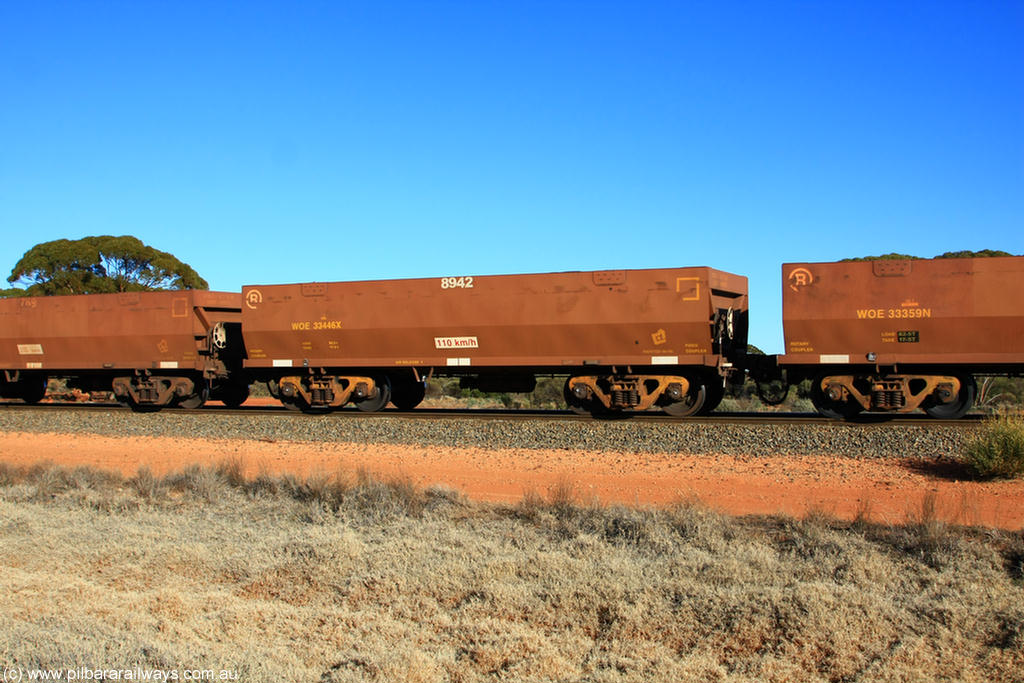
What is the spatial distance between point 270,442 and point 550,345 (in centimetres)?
636

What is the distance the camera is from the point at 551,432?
1625 centimetres

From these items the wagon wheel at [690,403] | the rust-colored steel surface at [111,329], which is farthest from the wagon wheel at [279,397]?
the wagon wheel at [690,403]

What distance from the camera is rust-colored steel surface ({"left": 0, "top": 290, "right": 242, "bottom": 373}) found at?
22.8 m

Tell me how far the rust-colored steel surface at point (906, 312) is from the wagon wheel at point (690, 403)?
1995 mm

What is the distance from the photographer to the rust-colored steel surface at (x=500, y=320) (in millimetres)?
18047

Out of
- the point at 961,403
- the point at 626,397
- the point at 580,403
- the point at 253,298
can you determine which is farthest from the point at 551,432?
the point at 253,298

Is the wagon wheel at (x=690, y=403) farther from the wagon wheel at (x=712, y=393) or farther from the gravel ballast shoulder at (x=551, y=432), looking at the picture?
the gravel ballast shoulder at (x=551, y=432)

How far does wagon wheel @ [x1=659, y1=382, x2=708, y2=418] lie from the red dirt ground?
466 cm

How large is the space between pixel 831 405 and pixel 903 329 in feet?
6.96

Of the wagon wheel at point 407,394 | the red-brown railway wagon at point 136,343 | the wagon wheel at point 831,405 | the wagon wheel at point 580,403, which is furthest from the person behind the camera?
the red-brown railway wagon at point 136,343

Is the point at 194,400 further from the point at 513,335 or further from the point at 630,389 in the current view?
the point at 630,389

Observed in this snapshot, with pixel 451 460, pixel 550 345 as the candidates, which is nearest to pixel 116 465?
pixel 451 460

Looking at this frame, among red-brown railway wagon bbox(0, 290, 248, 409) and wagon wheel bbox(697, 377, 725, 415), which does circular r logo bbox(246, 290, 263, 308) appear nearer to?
red-brown railway wagon bbox(0, 290, 248, 409)

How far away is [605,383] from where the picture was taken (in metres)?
19.0
